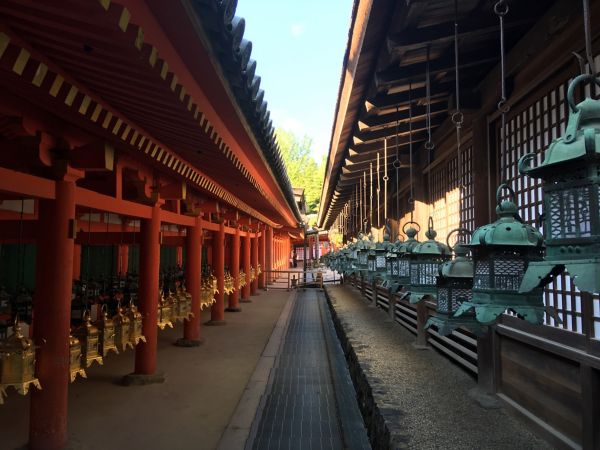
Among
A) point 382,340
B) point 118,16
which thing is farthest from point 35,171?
point 382,340

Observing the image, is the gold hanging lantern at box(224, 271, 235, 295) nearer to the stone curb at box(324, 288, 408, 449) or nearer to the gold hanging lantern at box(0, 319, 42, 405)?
the stone curb at box(324, 288, 408, 449)

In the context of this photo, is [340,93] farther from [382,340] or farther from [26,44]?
[382,340]

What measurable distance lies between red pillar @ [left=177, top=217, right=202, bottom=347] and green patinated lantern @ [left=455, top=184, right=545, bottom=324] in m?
7.35

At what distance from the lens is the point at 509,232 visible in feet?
6.30

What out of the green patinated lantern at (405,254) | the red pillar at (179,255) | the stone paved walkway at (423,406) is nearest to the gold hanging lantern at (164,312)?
the stone paved walkway at (423,406)

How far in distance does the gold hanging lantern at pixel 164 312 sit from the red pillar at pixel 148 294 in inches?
15.8

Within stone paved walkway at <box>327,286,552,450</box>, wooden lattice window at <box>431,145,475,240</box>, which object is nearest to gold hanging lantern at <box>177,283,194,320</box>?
stone paved walkway at <box>327,286,552,450</box>

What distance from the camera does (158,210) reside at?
21.1ft

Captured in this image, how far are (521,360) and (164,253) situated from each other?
1497 cm

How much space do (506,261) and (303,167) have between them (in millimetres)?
49531

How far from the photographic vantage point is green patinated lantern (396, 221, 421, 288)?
11.6ft

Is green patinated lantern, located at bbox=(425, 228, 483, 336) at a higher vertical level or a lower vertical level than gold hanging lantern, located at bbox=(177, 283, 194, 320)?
higher

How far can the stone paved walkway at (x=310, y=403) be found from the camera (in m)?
4.84

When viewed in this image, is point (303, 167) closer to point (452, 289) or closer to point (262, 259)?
point (262, 259)
